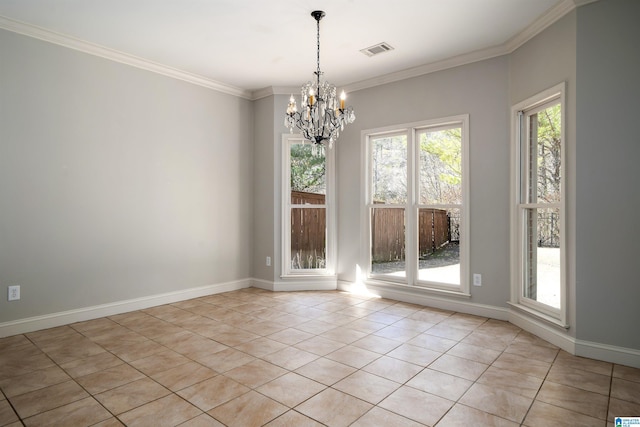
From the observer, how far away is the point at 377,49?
3.91 metres

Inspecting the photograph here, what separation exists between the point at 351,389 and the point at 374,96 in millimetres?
3576

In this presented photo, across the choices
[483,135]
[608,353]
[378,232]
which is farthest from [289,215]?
[608,353]

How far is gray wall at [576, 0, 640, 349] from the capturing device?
8.96 feet

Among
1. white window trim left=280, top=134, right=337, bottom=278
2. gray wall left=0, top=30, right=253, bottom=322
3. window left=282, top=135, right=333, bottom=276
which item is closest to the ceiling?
gray wall left=0, top=30, right=253, bottom=322

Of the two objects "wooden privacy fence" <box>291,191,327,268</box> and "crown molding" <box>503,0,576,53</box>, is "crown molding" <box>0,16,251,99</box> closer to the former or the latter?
"wooden privacy fence" <box>291,191,327,268</box>

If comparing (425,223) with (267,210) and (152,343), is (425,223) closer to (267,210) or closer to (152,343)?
(267,210)

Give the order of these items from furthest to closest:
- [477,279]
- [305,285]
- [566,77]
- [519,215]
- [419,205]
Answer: [305,285]
[419,205]
[477,279]
[519,215]
[566,77]

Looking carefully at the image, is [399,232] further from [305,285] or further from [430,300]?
[305,285]

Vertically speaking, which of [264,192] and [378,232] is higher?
[264,192]

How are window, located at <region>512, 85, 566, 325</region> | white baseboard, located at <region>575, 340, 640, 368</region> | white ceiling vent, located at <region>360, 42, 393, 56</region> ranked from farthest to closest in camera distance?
white ceiling vent, located at <region>360, 42, 393, 56</region>
window, located at <region>512, 85, 566, 325</region>
white baseboard, located at <region>575, 340, 640, 368</region>

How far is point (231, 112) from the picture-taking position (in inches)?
205

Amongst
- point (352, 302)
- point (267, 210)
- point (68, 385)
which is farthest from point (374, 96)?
point (68, 385)

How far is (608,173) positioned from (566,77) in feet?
2.79

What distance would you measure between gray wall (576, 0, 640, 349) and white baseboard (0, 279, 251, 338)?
158 inches
